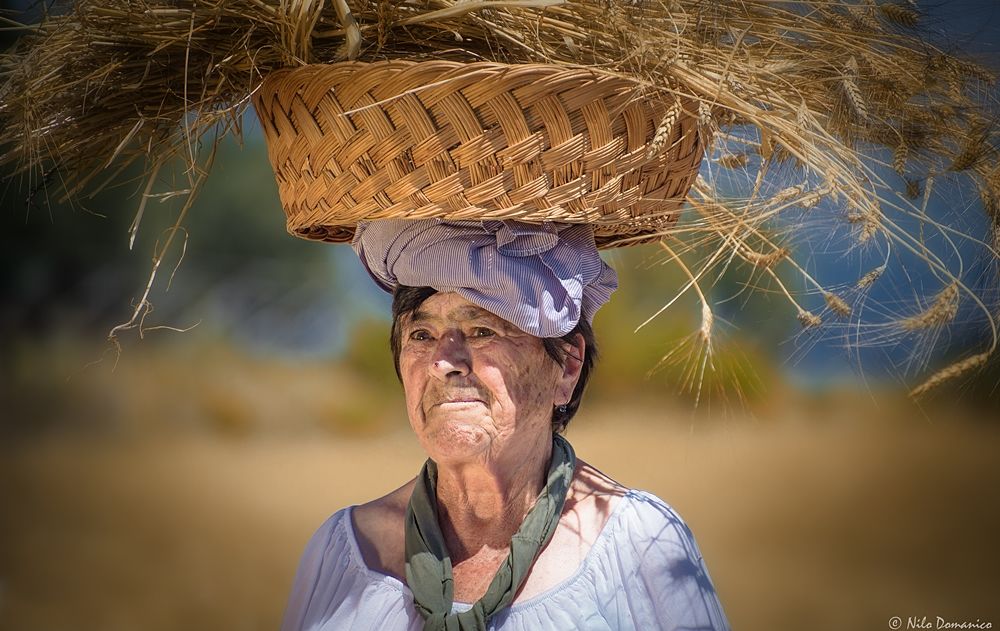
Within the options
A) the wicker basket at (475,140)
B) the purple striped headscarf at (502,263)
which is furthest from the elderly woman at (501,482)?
the wicker basket at (475,140)

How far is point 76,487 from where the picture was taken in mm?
2516

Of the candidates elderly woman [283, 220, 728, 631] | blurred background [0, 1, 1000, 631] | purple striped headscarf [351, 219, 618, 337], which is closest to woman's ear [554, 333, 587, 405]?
elderly woman [283, 220, 728, 631]

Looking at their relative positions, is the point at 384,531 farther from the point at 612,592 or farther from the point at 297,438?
the point at 297,438

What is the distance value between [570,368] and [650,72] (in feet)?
1.56

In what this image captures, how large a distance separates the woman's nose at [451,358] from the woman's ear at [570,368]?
170mm

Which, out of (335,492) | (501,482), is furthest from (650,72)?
(335,492)

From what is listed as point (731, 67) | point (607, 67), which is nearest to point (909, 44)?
point (731, 67)

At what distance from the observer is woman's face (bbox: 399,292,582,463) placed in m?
1.28

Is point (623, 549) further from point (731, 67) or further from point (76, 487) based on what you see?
point (76, 487)

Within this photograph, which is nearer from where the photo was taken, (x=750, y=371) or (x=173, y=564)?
(x=750, y=371)

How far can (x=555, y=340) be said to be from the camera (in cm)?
136

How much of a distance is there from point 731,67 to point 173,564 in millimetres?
2037

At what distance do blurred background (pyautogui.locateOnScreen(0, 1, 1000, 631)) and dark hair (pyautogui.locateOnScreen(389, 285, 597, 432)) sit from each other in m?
0.88

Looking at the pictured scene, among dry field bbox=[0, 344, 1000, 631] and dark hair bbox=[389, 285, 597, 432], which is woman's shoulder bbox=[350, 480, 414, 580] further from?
dry field bbox=[0, 344, 1000, 631]
